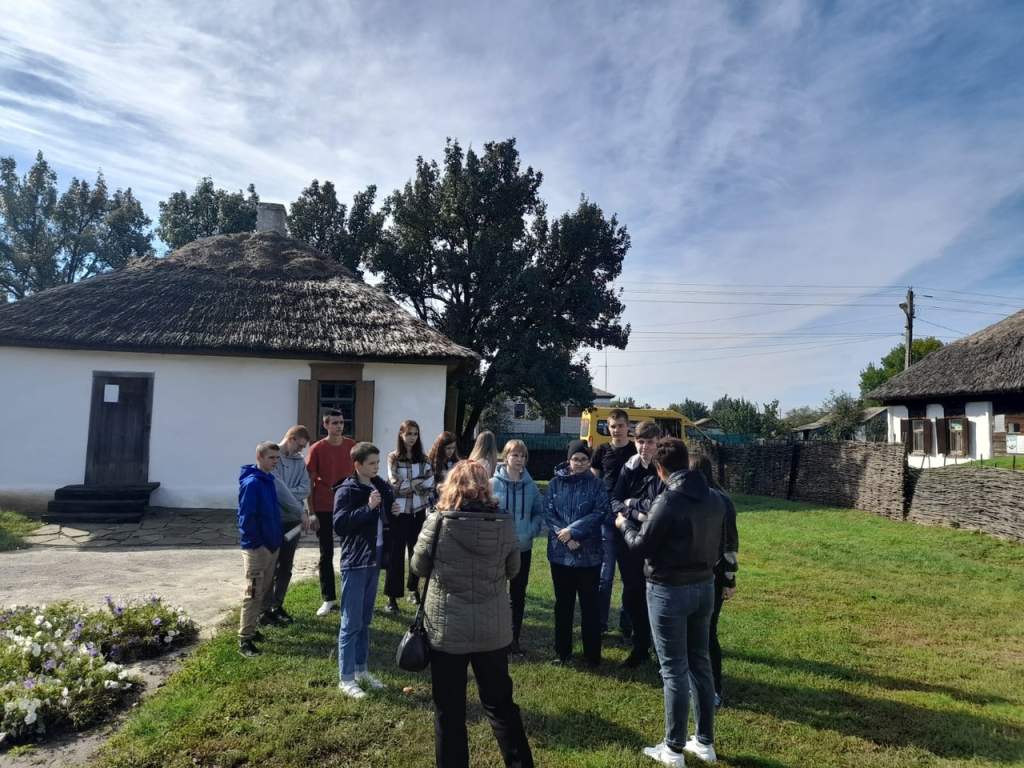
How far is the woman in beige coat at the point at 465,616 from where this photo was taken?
2895 millimetres

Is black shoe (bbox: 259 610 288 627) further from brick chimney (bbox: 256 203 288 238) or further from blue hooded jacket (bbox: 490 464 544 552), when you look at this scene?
brick chimney (bbox: 256 203 288 238)

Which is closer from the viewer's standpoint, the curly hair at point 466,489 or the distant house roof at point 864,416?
the curly hair at point 466,489

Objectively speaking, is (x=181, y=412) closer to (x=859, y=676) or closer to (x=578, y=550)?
(x=578, y=550)

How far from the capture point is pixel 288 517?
17.4 ft

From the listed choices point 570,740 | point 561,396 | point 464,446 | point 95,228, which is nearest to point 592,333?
point 561,396

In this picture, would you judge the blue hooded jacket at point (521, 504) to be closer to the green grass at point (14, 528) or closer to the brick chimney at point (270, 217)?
the green grass at point (14, 528)

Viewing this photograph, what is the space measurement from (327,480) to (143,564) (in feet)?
10.8

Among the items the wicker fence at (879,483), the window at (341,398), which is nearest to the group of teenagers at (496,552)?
the window at (341,398)

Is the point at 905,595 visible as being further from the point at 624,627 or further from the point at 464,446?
the point at 464,446

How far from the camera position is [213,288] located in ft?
42.1

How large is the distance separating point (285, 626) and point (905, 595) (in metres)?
6.53

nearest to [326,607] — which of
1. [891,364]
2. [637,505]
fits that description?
[637,505]

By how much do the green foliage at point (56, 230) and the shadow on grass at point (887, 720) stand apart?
110 ft

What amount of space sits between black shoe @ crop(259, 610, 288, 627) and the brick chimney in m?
13.8
